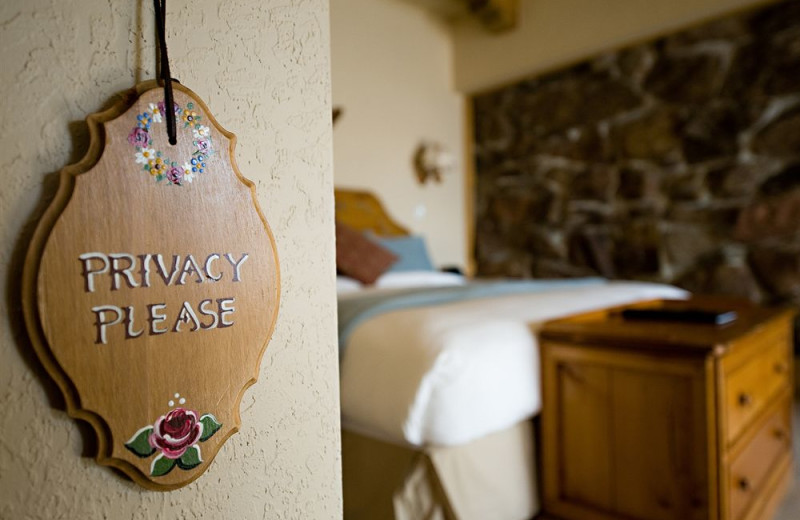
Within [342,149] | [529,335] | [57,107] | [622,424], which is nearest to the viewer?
[57,107]

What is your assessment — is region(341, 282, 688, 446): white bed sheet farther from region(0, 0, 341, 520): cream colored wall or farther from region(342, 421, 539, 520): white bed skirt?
region(0, 0, 341, 520): cream colored wall

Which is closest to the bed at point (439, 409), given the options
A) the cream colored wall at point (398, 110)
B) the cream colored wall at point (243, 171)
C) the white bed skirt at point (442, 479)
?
the white bed skirt at point (442, 479)

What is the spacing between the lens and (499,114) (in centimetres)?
464

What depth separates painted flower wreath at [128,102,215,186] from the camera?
51 centimetres

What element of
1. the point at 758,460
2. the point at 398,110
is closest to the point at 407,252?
the point at 398,110

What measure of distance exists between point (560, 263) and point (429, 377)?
316cm

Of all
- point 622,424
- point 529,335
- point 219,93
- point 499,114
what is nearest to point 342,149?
point 499,114

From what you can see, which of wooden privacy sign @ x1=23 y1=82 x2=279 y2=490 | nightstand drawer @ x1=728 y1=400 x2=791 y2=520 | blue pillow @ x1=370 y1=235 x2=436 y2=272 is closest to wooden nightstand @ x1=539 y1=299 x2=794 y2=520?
nightstand drawer @ x1=728 y1=400 x2=791 y2=520

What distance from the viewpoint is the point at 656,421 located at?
140 cm

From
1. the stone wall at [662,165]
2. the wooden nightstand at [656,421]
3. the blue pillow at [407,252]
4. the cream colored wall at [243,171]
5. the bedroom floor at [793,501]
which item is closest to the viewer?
the cream colored wall at [243,171]

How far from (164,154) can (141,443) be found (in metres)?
0.28

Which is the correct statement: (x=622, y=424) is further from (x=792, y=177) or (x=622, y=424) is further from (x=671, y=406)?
(x=792, y=177)

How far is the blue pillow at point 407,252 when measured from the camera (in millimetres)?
3105

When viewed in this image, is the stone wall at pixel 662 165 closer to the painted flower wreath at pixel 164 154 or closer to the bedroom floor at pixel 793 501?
the bedroom floor at pixel 793 501
